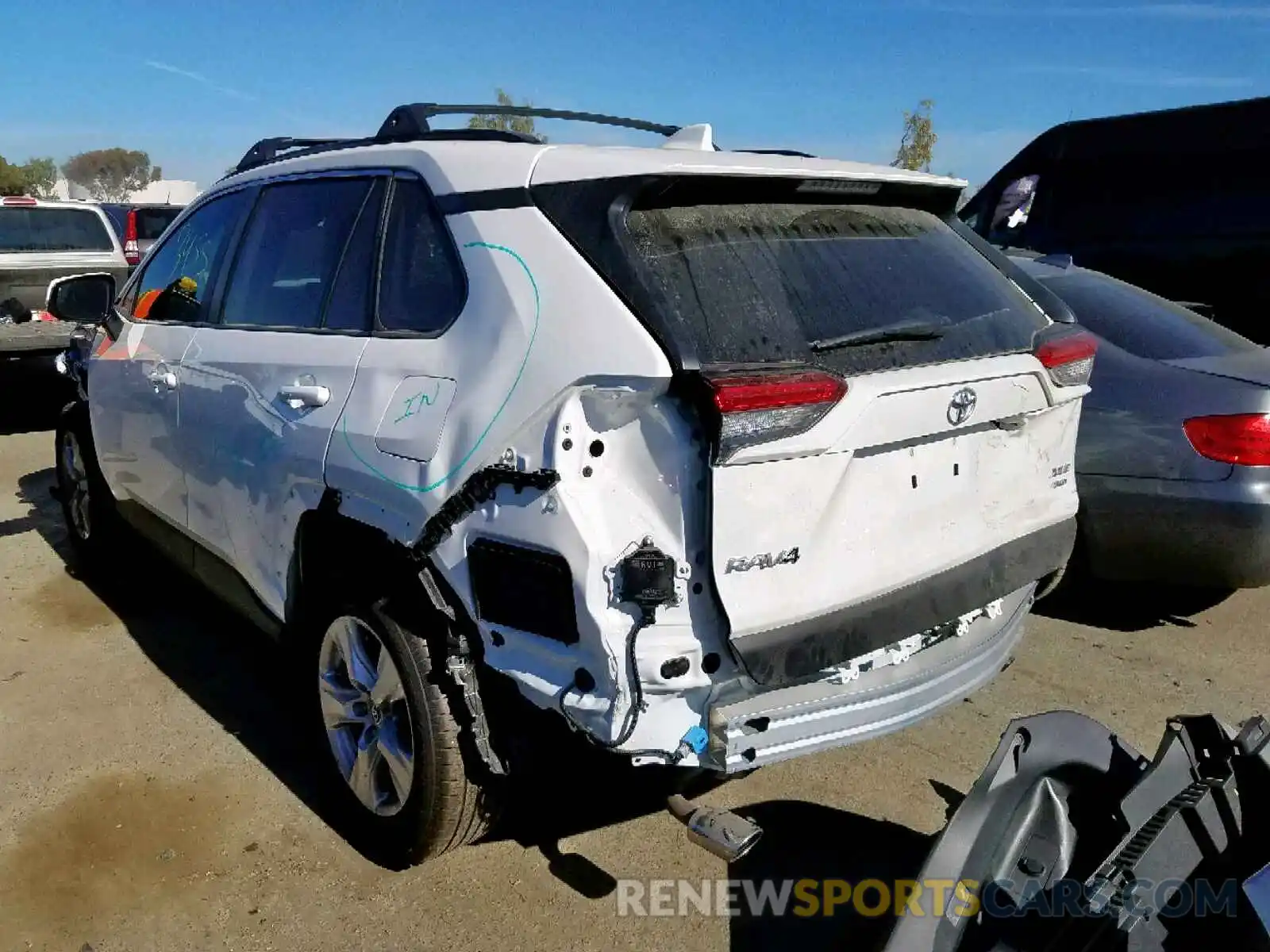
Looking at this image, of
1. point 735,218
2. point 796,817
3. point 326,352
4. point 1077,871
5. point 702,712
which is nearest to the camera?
point 1077,871

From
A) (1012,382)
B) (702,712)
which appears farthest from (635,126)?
(702,712)

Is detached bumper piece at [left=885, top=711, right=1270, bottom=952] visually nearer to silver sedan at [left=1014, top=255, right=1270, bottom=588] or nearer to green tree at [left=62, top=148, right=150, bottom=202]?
silver sedan at [left=1014, top=255, right=1270, bottom=588]

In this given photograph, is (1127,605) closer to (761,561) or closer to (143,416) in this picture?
(761,561)

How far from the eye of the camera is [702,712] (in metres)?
2.25

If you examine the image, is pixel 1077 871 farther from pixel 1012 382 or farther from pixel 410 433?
pixel 410 433

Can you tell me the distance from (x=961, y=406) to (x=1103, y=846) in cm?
104

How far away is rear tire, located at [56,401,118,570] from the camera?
192 inches

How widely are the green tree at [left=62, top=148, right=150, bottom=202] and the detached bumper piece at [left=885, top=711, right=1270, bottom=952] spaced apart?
3127 inches

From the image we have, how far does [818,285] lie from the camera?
248 cm

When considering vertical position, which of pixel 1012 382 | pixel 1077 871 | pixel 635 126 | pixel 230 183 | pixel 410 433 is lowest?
pixel 1077 871

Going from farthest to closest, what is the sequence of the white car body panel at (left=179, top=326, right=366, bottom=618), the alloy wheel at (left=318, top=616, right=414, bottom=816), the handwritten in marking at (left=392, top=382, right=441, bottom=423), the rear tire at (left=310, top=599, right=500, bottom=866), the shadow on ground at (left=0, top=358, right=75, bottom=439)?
the shadow on ground at (left=0, top=358, right=75, bottom=439)
the white car body panel at (left=179, top=326, right=366, bottom=618)
the alloy wheel at (left=318, top=616, right=414, bottom=816)
the rear tire at (left=310, top=599, right=500, bottom=866)
the handwritten in marking at (left=392, top=382, right=441, bottom=423)

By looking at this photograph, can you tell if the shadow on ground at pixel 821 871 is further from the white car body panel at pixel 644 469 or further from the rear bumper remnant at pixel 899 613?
the rear bumper remnant at pixel 899 613

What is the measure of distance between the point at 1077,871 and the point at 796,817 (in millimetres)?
1204

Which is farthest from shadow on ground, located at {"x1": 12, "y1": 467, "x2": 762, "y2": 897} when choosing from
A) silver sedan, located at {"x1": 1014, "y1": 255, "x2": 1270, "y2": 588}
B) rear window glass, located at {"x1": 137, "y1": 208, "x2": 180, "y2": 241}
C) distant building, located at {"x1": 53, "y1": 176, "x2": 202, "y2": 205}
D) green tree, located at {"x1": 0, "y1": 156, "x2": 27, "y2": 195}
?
green tree, located at {"x1": 0, "y1": 156, "x2": 27, "y2": 195}
